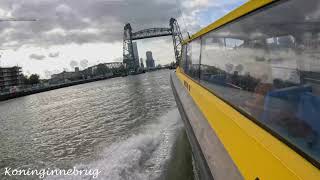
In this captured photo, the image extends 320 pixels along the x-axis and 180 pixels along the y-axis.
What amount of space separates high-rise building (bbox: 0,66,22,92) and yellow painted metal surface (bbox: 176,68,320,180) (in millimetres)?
149514

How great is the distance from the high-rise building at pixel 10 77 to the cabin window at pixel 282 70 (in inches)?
5881

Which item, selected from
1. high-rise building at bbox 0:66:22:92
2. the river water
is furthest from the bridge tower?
high-rise building at bbox 0:66:22:92

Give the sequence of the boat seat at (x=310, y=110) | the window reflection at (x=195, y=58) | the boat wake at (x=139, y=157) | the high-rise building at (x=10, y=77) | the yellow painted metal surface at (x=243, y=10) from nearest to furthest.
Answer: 1. the boat seat at (x=310, y=110)
2. the yellow painted metal surface at (x=243, y=10)
3. the window reflection at (x=195, y=58)
4. the boat wake at (x=139, y=157)
5. the high-rise building at (x=10, y=77)

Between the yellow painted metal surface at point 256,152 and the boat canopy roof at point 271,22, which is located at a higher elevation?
the boat canopy roof at point 271,22

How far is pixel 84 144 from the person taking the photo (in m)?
8.92

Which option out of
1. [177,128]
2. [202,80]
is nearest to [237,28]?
[202,80]

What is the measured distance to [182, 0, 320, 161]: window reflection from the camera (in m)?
1.70

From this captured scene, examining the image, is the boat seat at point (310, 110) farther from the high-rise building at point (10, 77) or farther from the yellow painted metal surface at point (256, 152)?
the high-rise building at point (10, 77)

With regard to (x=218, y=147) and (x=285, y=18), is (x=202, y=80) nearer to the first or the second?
(x=218, y=147)

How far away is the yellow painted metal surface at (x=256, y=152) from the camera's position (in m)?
1.48

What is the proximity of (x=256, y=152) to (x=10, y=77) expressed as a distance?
6274 inches

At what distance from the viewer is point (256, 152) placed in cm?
188

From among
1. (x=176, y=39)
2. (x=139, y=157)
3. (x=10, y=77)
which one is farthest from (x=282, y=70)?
(x=10, y=77)

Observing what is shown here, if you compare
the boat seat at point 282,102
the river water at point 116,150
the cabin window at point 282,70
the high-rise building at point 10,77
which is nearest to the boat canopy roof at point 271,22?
the cabin window at point 282,70
